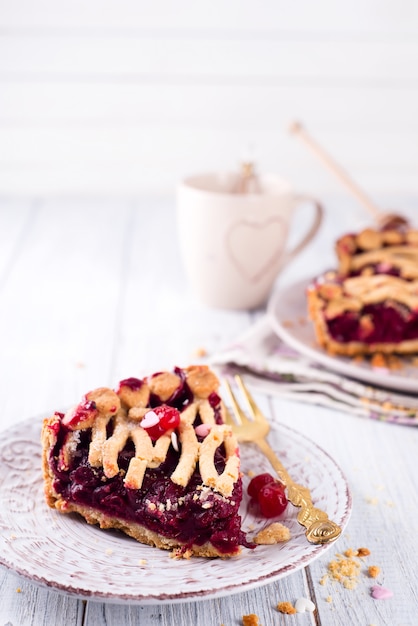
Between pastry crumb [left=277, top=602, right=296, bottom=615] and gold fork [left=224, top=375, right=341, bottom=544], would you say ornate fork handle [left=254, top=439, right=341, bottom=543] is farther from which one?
pastry crumb [left=277, top=602, right=296, bottom=615]

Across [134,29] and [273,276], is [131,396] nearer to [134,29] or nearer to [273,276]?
[273,276]

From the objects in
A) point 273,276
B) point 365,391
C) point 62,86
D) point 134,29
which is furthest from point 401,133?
point 365,391

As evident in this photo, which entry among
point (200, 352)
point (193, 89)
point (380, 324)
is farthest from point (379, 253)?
point (193, 89)

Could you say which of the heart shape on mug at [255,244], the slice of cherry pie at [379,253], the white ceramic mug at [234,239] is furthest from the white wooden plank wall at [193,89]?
the slice of cherry pie at [379,253]

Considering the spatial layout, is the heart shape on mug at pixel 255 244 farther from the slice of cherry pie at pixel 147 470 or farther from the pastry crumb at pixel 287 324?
the slice of cherry pie at pixel 147 470

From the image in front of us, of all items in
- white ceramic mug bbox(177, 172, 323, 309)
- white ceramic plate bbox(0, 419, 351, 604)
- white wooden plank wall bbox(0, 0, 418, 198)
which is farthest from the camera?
white wooden plank wall bbox(0, 0, 418, 198)

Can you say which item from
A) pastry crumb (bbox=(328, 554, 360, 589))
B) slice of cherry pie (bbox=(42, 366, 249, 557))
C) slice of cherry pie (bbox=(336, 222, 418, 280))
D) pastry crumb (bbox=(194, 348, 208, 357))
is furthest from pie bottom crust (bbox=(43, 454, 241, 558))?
slice of cherry pie (bbox=(336, 222, 418, 280))
